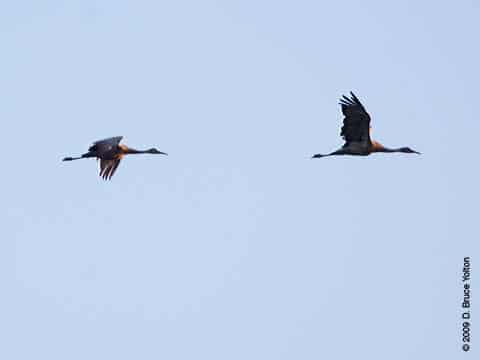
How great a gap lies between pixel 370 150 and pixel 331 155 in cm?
117

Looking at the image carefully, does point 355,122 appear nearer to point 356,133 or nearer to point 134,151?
point 356,133

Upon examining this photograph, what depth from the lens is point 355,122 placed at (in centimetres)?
4406

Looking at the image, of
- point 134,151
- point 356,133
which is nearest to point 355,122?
point 356,133

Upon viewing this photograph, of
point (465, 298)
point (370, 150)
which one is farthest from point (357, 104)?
point (465, 298)

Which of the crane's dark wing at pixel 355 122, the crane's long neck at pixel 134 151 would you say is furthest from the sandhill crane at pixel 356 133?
the crane's long neck at pixel 134 151

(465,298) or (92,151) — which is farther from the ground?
(92,151)

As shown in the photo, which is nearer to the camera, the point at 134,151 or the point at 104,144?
the point at 104,144

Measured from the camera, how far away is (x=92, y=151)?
44.3 metres

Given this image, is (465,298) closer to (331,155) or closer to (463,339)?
(463,339)

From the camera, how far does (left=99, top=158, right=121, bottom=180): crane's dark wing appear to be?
151 feet

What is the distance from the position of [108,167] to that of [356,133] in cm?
754

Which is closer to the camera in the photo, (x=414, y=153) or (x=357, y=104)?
(x=357, y=104)

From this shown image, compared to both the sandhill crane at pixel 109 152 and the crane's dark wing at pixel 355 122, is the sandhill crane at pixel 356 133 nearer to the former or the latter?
the crane's dark wing at pixel 355 122

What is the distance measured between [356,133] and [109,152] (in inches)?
287
